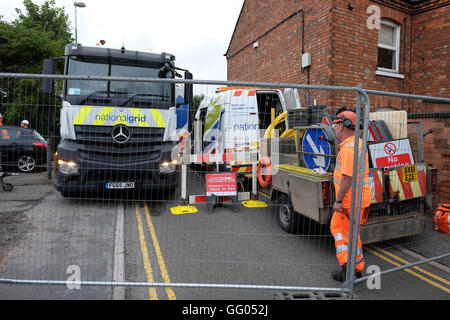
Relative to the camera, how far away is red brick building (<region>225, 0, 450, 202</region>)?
8.66 metres

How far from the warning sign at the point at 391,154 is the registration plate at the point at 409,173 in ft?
0.24

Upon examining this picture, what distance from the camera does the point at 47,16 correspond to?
23906 mm

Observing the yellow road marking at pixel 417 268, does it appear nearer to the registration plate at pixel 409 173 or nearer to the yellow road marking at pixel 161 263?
the registration plate at pixel 409 173

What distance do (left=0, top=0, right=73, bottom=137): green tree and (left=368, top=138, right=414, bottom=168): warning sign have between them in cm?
413

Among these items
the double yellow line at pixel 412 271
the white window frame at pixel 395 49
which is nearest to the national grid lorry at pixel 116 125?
the double yellow line at pixel 412 271

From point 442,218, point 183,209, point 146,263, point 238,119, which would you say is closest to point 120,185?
point 146,263

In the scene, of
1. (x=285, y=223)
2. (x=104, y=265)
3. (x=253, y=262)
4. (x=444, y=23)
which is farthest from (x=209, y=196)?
(x=444, y=23)

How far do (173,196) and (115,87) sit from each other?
257cm

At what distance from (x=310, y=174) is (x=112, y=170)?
119 inches

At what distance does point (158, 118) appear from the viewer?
6.13 metres

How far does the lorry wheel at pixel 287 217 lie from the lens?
16.4ft

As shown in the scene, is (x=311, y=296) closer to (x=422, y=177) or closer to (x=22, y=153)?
(x=422, y=177)
